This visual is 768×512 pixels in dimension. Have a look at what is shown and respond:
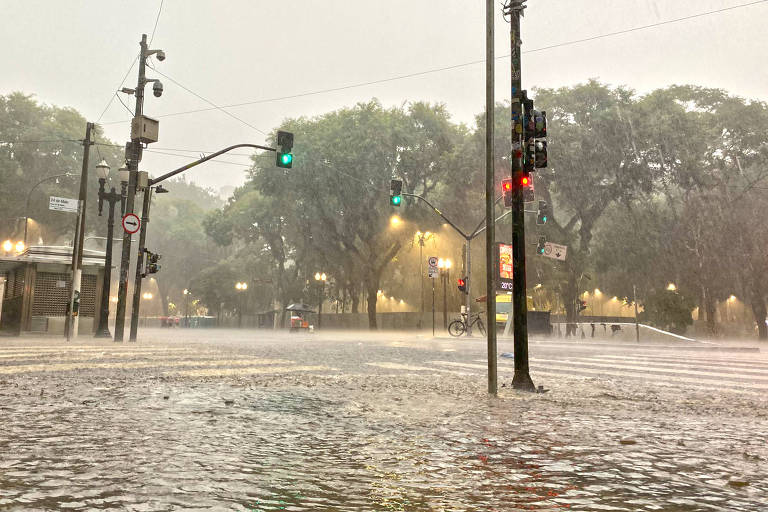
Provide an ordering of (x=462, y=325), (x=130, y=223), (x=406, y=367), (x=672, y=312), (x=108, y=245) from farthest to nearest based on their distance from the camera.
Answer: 1. (x=672, y=312)
2. (x=462, y=325)
3. (x=108, y=245)
4. (x=130, y=223)
5. (x=406, y=367)

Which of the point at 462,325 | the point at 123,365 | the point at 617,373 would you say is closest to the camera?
the point at 123,365

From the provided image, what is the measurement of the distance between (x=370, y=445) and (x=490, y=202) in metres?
4.84

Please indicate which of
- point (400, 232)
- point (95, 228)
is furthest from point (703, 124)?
point (95, 228)

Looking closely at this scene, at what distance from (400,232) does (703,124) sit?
845 inches

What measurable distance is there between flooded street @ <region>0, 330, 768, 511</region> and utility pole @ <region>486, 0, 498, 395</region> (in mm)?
→ 530

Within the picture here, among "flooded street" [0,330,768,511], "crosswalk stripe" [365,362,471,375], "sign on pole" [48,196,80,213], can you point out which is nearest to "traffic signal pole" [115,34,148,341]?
"sign on pole" [48,196,80,213]

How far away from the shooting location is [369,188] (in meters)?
43.9

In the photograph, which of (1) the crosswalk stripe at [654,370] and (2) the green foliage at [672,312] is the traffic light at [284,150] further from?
(2) the green foliage at [672,312]

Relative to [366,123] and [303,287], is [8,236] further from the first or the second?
[366,123]

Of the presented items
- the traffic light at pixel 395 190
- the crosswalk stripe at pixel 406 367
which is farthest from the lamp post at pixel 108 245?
the crosswalk stripe at pixel 406 367

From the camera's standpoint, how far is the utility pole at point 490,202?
8367mm

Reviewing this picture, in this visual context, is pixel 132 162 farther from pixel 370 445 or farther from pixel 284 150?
pixel 370 445

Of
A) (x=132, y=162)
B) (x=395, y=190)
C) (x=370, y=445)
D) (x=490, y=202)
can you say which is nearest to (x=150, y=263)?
(x=132, y=162)

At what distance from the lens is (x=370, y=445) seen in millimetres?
4828
